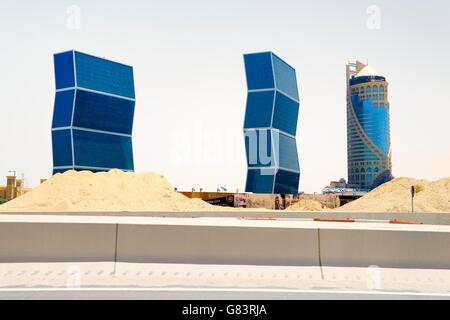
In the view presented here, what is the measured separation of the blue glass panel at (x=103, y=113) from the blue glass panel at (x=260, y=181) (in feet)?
136

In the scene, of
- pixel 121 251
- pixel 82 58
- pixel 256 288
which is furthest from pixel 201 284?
pixel 82 58

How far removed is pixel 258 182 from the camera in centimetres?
16338

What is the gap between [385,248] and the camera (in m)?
7.76

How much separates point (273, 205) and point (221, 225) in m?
88.5

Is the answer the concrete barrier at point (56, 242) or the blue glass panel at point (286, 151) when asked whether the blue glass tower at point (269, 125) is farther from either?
the concrete barrier at point (56, 242)

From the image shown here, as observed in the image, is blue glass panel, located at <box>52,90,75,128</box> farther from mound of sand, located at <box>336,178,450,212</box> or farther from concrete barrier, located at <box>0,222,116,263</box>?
concrete barrier, located at <box>0,222,116,263</box>

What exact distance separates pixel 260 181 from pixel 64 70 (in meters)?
68.3

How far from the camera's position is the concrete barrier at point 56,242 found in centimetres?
785

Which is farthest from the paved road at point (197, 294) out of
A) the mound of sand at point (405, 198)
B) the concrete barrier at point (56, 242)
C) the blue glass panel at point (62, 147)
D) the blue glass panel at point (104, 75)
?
the blue glass panel at point (104, 75)

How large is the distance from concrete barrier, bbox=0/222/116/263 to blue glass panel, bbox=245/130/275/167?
148457mm

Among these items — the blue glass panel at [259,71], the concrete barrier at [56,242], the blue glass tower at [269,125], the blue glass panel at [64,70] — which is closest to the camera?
the concrete barrier at [56,242]

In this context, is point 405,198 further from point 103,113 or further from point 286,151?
point 286,151

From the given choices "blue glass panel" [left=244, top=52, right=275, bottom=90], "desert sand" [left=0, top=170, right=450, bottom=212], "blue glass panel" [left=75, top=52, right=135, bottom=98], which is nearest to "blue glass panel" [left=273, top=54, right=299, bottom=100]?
"blue glass panel" [left=244, top=52, right=275, bottom=90]
